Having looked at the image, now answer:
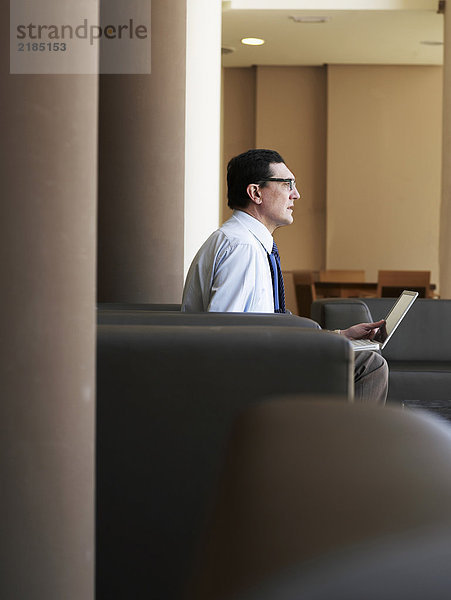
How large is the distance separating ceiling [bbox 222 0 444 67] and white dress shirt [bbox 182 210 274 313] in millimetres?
6976

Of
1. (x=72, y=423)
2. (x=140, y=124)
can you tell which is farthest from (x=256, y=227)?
(x=72, y=423)

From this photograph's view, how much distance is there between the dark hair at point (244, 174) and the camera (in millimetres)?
3650

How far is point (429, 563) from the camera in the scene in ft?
0.85

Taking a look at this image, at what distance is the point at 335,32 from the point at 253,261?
8.15 metres

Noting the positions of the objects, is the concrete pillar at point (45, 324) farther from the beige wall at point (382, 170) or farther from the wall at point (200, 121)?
the beige wall at point (382, 170)

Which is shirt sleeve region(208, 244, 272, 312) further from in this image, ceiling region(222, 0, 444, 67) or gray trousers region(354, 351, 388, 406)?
ceiling region(222, 0, 444, 67)

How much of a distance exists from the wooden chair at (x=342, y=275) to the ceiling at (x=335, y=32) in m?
2.93

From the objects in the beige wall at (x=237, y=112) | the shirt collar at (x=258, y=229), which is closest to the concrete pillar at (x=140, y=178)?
the shirt collar at (x=258, y=229)

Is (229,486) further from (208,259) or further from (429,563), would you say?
(208,259)

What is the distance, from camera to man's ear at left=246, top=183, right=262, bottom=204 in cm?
363

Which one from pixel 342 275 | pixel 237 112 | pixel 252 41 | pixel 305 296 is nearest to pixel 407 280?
pixel 342 275

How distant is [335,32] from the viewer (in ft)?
34.5

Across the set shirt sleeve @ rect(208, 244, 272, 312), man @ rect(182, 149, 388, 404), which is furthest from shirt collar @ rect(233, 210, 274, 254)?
shirt sleeve @ rect(208, 244, 272, 312)

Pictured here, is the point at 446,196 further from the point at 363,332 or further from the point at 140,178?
the point at 363,332
